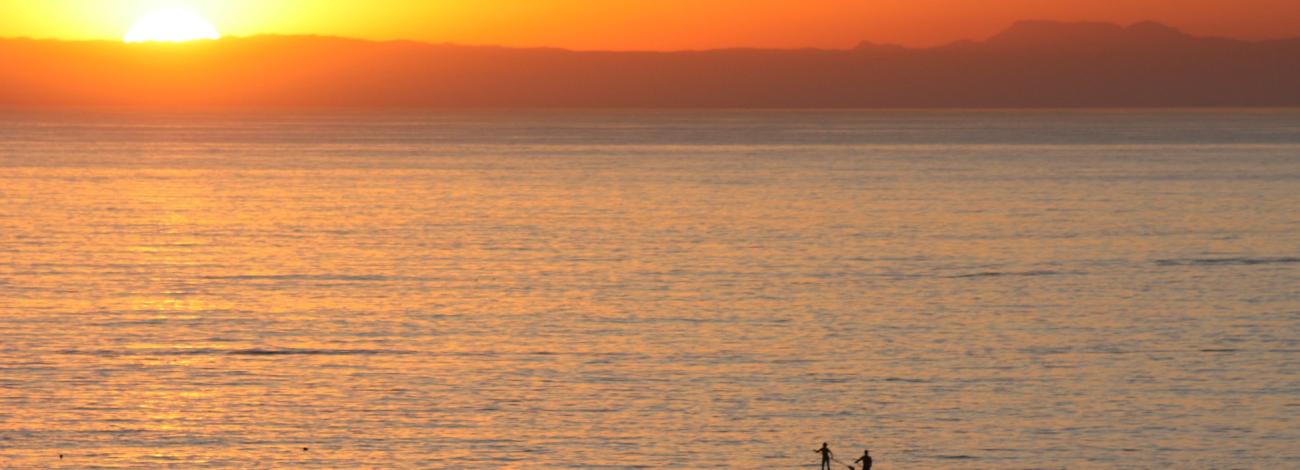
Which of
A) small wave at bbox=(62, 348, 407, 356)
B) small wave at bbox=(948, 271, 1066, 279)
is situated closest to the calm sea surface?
small wave at bbox=(62, 348, 407, 356)

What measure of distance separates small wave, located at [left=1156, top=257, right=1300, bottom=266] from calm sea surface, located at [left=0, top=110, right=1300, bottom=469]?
1.05 feet

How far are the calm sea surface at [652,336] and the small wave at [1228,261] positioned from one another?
0.32m

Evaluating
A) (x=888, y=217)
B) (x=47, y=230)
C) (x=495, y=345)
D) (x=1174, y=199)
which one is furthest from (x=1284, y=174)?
(x=495, y=345)

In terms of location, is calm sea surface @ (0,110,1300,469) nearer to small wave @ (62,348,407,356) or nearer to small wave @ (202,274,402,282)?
small wave @ (62,348,407,356)

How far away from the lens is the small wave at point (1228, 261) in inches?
2638

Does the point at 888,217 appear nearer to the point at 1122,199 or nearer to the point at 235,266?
the point at 1122,199

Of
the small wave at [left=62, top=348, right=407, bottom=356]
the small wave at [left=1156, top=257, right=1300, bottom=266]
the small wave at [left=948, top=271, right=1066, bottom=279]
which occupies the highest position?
the small wave at [left=1156, top=257, right=1300, bottom=266]

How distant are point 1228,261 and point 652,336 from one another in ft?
92.7

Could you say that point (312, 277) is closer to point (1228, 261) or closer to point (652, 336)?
point (652, 336)

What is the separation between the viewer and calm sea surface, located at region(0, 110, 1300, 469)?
116 ft

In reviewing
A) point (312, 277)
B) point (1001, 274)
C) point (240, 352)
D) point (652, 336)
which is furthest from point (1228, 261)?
point (240, 352)

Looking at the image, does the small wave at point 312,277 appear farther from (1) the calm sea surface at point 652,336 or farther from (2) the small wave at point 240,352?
(2) the small wave at point 240,352

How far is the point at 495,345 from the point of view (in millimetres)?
46812

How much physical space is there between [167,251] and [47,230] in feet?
39.6
